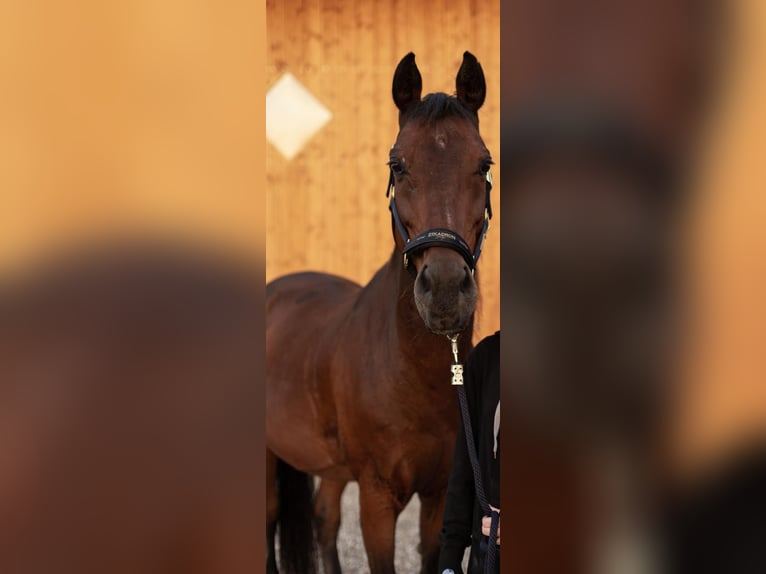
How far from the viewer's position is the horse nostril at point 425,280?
2.09 metres

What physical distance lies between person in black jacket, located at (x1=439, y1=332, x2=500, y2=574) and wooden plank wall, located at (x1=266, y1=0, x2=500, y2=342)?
14.5 feet

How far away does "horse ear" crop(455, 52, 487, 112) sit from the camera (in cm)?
258

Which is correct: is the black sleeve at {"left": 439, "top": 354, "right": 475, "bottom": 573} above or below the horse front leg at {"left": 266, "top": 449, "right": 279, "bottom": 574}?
above

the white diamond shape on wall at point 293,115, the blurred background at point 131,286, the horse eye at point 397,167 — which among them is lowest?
the blurred background at point 131,286

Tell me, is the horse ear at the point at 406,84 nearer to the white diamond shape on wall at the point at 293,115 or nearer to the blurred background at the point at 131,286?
the blurred background at the point at 131,286

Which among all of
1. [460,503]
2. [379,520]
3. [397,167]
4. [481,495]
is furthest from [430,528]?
[481,495]

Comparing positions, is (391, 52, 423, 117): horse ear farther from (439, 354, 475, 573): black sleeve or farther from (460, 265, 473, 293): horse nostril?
(439, 354, 475, 573): black sleeve

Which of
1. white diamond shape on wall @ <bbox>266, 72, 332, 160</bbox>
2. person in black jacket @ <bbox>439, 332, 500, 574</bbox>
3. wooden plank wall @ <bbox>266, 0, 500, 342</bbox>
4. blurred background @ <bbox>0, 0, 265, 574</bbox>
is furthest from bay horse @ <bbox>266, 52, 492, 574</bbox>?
white diamond shape on wall @ <bbox>266, 72, 332, 160</bbox>

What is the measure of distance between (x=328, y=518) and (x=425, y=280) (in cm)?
220

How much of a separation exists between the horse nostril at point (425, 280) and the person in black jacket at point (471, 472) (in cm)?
45

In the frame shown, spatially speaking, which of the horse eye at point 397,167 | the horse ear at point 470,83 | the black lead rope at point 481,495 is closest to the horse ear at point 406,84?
the horse ear at point 470,83

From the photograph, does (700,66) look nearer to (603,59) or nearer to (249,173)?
(603,59)

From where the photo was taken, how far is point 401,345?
2.58 m

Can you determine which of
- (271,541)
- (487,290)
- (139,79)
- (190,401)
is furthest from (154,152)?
(487,290)
